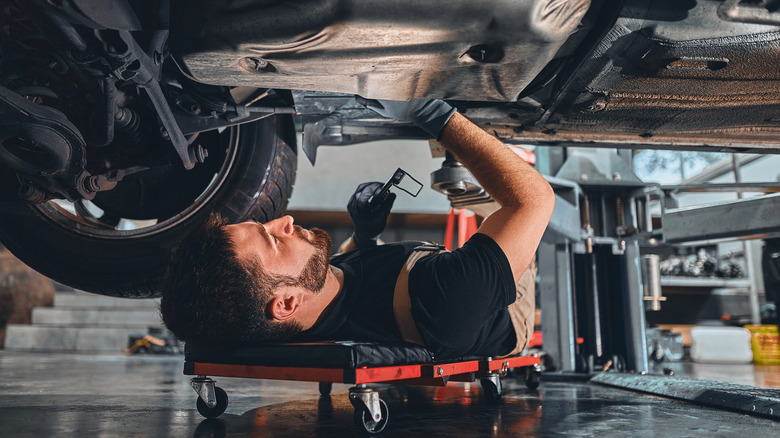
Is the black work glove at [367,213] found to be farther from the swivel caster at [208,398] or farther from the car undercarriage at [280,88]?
the swivel caster at [208,398]

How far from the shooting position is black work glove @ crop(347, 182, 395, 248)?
1.45 m

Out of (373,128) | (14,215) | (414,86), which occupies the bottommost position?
(14,215)

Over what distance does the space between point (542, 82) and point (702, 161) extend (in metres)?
6.39

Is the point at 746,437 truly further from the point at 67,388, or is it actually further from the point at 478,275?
the point at 67,388

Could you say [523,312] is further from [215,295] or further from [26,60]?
[26,60]

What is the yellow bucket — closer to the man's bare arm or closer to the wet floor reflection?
the wet floor reflection

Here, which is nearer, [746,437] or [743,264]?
[746,437]

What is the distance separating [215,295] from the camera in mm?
1119

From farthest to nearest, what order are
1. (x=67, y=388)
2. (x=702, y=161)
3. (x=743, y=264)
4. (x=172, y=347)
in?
(x=702, y=161) → (x=743, y=264) → (x=172, y=347) → (x=67, y=388)

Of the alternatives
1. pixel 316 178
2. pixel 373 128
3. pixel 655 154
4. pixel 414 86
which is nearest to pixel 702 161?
pixel 655 154

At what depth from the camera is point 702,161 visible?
6.47m

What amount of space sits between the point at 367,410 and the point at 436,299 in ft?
0.85

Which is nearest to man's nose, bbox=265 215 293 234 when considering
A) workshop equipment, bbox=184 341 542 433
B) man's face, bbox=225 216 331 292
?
man's face, bbox=225 216 331 292

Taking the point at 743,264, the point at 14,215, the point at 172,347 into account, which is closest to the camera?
the point at 14,215
